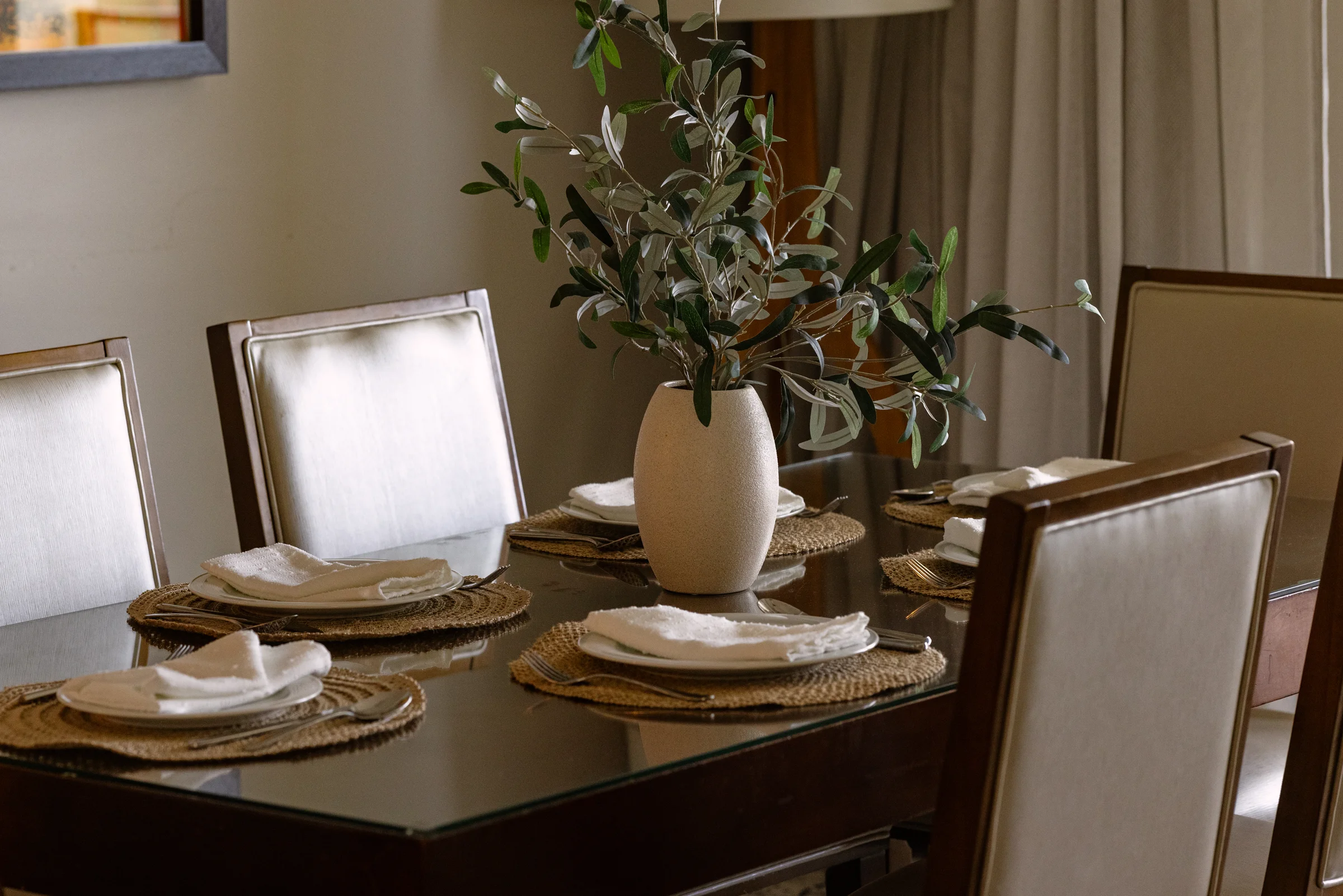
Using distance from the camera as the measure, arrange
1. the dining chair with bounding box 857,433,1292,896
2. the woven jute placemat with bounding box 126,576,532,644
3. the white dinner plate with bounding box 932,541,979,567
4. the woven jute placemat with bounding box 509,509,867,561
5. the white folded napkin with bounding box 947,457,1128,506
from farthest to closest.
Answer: the white folded napkin with bounding box 947,457,1128,506 < the woven jute placemat with bounding box 509,509,867,561 < the white dinner plate with bounding box 932,541,979,567 < the woven jute placemat with bounding box 126,576,532,644 < the dining chair with bounding box 857,433,1292,896

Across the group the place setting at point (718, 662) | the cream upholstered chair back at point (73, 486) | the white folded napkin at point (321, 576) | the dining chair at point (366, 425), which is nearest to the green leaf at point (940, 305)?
the place setting at point (718, 662)

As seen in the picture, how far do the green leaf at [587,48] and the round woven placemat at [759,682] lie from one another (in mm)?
569

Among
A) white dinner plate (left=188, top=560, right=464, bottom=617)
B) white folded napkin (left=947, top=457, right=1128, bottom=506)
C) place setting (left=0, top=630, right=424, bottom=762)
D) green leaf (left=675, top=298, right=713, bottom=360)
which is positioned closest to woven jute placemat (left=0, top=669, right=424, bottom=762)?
place setting (left=0, top=630, right=424, bottom=762)

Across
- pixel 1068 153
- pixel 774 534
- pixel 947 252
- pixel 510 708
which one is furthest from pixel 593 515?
pixel 1068 153

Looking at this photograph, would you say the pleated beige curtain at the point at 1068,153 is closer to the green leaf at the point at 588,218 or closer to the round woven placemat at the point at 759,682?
the green leaf at the point at 588,218

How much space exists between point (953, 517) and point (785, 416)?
1.27 feet

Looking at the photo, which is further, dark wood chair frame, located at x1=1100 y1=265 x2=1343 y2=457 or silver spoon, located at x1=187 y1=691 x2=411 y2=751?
dark wood chair frame, located at x1=1100 y1=265 x2=1343 y2=457

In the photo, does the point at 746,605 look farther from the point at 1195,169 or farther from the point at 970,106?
the point at 970,106

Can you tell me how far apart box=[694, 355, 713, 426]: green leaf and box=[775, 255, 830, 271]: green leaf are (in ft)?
0.39

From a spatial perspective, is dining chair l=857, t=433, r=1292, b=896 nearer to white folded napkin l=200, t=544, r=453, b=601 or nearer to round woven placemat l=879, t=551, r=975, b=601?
round woven placemat l=879, t=551, r=975, b=601

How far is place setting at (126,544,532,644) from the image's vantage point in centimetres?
145

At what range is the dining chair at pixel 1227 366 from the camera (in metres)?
2.21

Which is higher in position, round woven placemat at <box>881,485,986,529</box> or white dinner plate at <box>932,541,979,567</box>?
white dinner plate at <box>932,541,979,567</box>

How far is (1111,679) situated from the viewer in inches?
42.2
